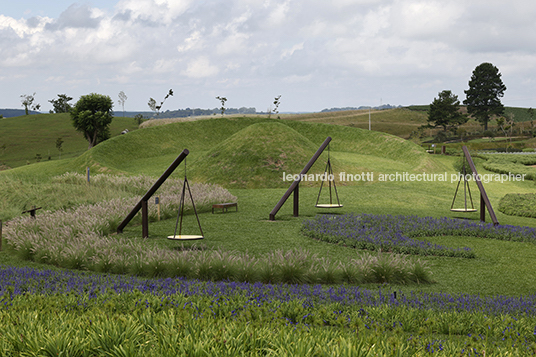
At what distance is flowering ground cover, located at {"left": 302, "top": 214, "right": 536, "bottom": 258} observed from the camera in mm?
10742

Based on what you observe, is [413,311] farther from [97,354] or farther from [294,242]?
[294,242]

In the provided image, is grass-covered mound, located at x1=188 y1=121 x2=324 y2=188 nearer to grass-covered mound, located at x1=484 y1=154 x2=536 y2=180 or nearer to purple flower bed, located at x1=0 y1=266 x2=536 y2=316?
grass-covered mound, located at x1=484 y1=154 x2=536 y2=180

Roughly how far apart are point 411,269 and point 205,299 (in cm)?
450

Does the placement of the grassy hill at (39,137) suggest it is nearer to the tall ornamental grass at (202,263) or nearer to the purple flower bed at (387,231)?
the tall ornamental grass at (202,263)

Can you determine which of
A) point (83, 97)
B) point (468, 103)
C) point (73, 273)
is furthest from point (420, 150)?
point (468, 103)

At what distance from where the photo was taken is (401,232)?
501 inches

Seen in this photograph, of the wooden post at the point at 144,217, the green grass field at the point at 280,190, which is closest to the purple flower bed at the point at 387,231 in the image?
the green grass field at the point at 280,190

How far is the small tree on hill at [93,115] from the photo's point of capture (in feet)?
197

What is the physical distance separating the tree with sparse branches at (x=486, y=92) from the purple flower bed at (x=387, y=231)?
9236 centimetres

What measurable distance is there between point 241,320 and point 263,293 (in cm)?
162

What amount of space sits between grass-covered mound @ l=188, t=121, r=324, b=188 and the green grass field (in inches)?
2.7

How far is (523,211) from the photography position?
18047mm

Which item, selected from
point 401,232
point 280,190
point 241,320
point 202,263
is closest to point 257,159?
point 280,190

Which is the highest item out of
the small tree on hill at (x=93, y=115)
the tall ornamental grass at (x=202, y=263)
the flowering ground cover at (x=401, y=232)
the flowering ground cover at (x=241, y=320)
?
the small tree on hill at (x=93, y=115)
